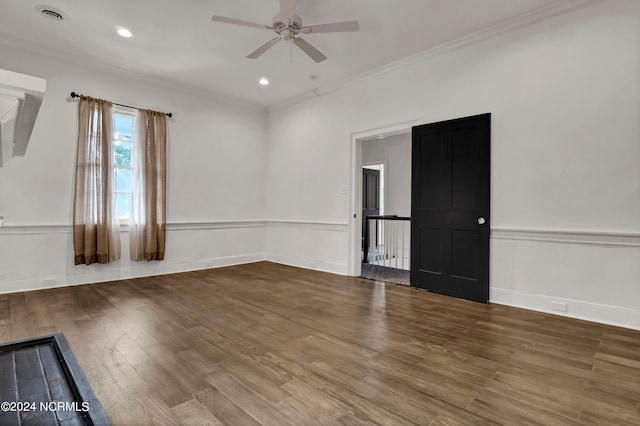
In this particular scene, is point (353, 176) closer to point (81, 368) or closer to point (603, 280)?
point (603, 280)

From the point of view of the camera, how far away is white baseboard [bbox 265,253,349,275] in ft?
17.4

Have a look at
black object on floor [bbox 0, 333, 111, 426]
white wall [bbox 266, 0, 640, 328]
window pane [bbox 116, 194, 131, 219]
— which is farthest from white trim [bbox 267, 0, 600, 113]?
black object on floor [bbox 0, 333, 111, 426]

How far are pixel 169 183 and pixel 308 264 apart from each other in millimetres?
2730

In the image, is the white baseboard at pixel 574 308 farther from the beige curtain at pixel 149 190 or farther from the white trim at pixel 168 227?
the beige curtain at pixel 149 190

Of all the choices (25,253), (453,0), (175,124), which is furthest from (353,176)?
(25,253)

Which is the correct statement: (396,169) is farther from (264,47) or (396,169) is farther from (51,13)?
(51,13)

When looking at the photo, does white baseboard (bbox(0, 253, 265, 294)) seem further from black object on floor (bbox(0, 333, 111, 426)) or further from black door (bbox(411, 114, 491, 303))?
black door (bbox(411, 114, 491, 303))

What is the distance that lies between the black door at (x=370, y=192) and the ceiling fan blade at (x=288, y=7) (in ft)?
16.3

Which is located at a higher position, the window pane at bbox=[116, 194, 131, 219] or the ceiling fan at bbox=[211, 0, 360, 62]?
the ceiling fan at bbox=[211, 0, 360, 62]

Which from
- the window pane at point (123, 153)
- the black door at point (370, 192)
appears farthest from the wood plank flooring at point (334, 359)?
the black door at point (370, 192)

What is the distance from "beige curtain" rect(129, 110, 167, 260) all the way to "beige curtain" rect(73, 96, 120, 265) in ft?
0.93

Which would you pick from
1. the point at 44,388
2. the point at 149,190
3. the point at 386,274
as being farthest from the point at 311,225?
the point at 44,388

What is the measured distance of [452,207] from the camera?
4.01m

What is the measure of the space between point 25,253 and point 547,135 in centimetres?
630
